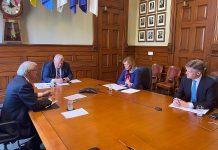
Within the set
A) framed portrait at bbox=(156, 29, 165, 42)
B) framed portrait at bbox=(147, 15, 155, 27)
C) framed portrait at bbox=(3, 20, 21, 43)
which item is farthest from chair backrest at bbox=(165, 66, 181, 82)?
framed portrait at bbox=(3, 20, 21, 43)

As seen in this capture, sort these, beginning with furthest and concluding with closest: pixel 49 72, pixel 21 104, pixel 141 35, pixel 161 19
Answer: pixel 141 35 → pixel 161 19 → pixel 49 72 → pixel 21 104

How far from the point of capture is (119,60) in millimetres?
5992

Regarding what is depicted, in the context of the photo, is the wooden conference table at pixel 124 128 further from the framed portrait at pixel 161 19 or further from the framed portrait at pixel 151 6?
the framed portrait at pixel 151 6

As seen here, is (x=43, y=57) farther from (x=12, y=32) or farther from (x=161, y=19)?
(x=161, y=19)

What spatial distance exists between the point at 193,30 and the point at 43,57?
369cm

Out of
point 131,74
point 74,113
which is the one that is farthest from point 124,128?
point 131,74

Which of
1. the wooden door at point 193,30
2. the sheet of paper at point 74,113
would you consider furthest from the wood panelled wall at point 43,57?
the sheet of paper at point 74,113

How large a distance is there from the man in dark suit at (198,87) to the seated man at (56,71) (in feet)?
6.68

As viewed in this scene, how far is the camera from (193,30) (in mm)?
4512

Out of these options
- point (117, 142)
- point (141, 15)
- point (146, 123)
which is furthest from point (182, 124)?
point (141, 15)

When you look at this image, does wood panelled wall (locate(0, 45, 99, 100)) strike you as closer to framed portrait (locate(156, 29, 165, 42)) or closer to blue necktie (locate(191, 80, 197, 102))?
framed portrait (locate(156, 29, 165, 42))

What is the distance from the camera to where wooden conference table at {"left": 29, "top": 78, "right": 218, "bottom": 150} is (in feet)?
4.13

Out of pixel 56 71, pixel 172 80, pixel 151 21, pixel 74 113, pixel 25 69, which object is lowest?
pixel 172 80

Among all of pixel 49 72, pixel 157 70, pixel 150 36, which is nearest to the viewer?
pixel 49 72
